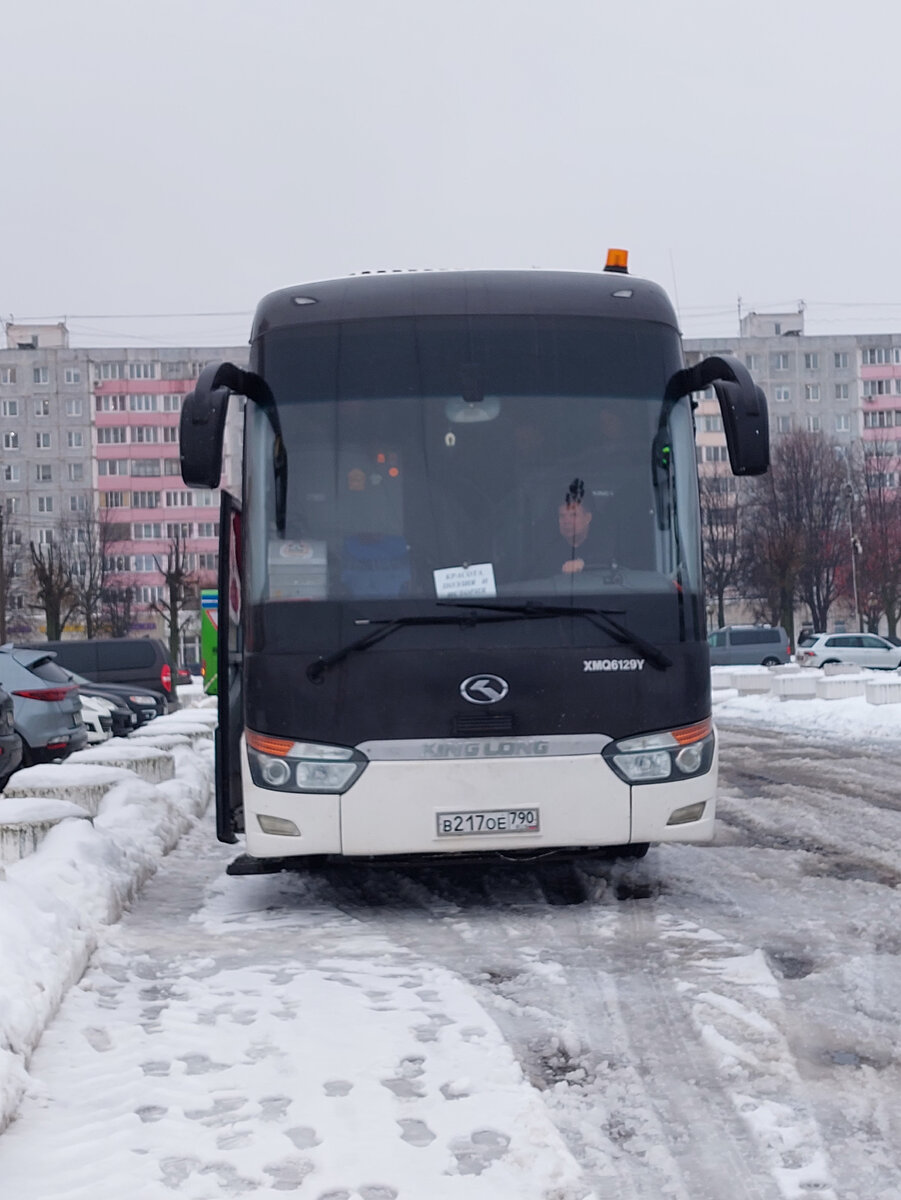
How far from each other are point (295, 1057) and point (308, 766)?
252 cm

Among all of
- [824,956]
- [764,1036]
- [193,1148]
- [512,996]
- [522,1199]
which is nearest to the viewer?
[522,1199]

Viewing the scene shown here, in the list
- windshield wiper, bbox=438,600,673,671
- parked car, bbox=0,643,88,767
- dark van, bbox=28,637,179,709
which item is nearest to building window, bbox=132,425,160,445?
dark van, bbox=28,637,179,709

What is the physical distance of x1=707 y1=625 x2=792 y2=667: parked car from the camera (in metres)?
57.5

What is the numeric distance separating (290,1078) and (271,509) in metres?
3.53

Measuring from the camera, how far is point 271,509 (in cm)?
786

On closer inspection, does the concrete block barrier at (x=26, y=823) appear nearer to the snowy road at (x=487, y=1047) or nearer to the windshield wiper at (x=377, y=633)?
the snowy road at (x=487, y=1047)

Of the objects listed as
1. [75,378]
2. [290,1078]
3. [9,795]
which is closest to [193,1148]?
[290,1078]

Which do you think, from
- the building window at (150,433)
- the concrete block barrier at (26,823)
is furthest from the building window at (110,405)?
the concrete block barrier at (26,823)

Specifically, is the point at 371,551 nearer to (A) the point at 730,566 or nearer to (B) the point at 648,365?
(B) the point at 648,365

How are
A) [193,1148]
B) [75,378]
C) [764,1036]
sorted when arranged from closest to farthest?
[193,1148]
[764,1036]
[75,378]

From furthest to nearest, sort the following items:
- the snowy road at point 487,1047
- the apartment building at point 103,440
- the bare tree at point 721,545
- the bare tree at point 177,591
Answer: the apartment building at point 103,440
the bare tree at point 721,545
the bare tree at point 177,591
the snowy road at point 487,1047

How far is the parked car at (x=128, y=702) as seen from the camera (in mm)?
26366

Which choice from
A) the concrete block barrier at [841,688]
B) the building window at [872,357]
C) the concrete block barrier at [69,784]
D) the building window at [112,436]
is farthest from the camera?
the building window at [872,357]

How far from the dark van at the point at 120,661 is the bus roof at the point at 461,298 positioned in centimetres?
2484
